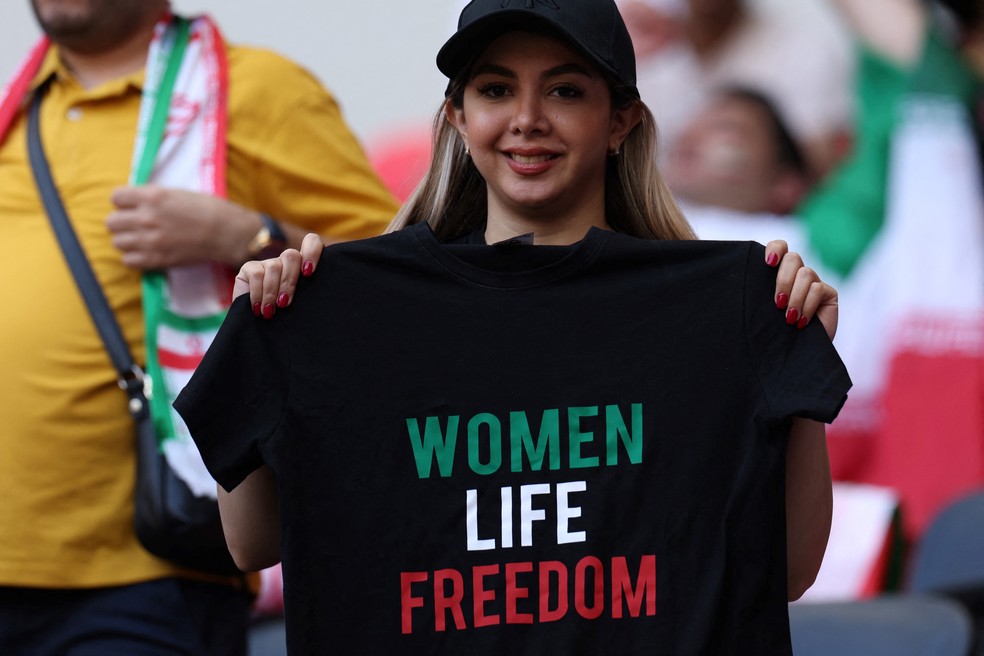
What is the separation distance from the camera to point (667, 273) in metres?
1.99

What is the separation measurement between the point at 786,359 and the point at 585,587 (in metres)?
0.37

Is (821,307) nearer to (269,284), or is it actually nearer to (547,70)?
(547,70)

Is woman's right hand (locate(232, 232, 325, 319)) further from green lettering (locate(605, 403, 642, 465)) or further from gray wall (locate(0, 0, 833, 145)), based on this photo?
gray wall (locate(0, 0, 833, 145))

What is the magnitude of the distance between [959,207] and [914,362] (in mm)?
489

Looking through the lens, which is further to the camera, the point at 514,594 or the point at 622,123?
the point at 622,123

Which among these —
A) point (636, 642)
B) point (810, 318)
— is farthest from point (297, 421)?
point (810, 318)

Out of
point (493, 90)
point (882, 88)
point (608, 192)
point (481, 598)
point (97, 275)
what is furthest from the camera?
point (882, 88)

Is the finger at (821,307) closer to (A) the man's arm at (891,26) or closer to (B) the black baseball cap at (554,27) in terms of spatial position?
(B) the black baseball cap at (554,27)

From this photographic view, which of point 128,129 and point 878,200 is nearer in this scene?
point 128,129

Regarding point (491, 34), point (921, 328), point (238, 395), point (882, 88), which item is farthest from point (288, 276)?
point (882, 88)

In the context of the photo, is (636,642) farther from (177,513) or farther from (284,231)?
(284,231)

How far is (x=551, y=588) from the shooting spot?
1.91 meters

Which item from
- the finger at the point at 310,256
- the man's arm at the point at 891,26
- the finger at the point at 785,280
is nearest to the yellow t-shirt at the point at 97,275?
the finger at the point at 310,256

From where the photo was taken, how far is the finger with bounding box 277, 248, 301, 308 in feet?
6.35
